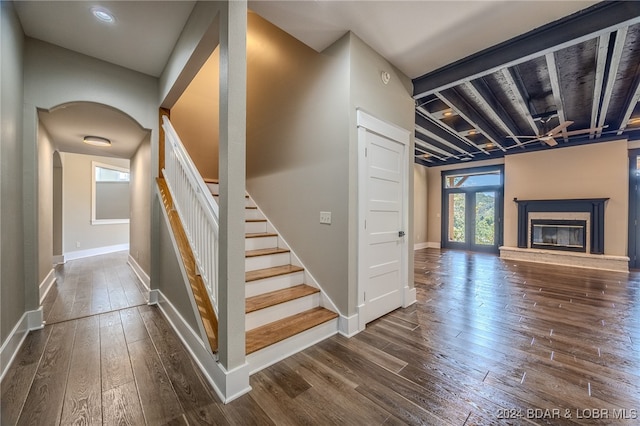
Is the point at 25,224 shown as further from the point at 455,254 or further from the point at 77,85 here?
the point at 455,254

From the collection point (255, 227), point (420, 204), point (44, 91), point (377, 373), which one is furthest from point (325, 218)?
point (420, 204)

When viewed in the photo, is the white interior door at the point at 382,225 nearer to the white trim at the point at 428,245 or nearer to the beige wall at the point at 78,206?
the white trim at the point at 428,245

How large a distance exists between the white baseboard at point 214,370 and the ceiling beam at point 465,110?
4241 millimetres

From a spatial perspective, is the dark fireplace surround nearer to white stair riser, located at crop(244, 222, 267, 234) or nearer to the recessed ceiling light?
white stair riser, located at crop(244, 222, 267, 234)

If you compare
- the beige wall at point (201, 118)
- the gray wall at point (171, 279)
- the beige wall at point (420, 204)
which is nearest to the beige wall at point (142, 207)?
the gray wall at point (171, 279)

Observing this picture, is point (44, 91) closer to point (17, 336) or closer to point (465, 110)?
point (17, 336)

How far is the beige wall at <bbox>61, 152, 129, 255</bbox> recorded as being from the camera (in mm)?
6234

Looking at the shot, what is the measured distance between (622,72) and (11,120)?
6.98 m

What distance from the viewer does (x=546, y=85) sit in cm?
378

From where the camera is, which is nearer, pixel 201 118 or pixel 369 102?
pixel 369 102

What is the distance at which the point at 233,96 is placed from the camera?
1.62m

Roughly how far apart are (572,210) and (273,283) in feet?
24.8

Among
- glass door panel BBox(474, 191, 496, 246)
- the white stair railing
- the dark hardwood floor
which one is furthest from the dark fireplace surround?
the white stair railing

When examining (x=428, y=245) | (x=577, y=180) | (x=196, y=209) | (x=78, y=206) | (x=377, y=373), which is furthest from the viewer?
(x=428, y=245)
